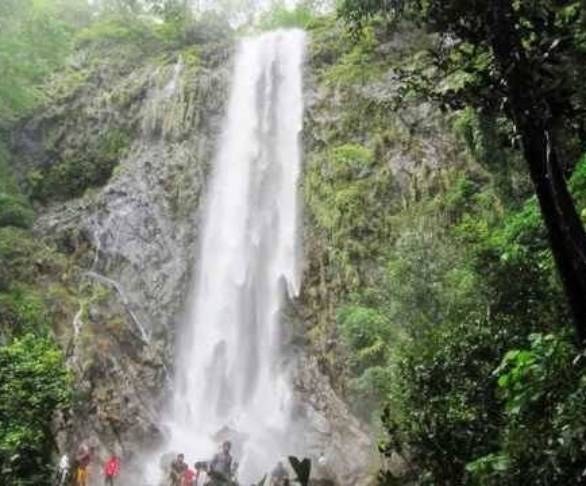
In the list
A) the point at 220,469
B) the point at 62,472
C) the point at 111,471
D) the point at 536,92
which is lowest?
the point at 536,92

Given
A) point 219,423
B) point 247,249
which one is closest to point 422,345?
point 219,423

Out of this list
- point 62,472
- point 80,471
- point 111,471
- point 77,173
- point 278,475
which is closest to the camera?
point 62,472

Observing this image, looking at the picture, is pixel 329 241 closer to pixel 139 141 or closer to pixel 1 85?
pixel 139 141

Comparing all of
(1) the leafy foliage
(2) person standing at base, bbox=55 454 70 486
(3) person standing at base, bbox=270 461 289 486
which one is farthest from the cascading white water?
(1) the leafy foliage

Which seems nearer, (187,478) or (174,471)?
(187,478)

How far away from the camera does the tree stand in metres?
3.61

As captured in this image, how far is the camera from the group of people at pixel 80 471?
12.7m

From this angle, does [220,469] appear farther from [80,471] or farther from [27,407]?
[27,407]

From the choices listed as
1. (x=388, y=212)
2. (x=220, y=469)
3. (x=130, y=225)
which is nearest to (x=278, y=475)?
(x=220, y=469)

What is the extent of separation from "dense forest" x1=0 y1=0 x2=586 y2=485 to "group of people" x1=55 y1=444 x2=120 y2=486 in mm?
509

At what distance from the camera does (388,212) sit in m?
19.7

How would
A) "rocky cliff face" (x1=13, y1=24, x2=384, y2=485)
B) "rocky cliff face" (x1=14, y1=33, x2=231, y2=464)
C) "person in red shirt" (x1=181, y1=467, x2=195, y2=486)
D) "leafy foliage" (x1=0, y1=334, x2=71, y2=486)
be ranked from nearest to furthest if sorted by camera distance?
"leafy foliage" (x1=0, y1=334, x2=71, y2=486), "person in red shirt" (x1=181, y1=467, x2=195, y2=486), "rocky cliff face" (x1=13, y1=24, x2=384, y2=485), "rocky cliff face" (x1=14, y1=33, x2=231, y2=464)

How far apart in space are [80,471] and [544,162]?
1214 cm

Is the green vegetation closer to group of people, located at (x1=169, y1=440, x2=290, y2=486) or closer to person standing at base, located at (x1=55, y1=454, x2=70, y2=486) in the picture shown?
group of people, located at (x1=169, y1=440, x2=290, y2=486)
